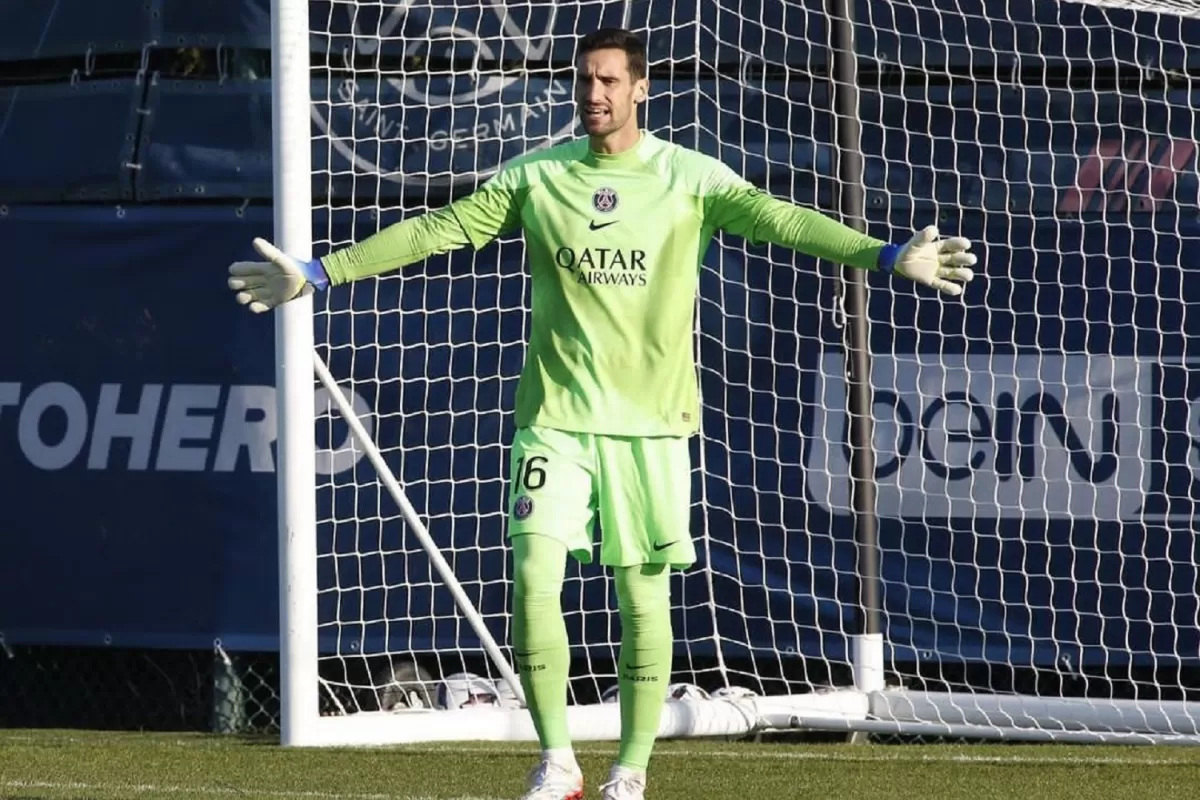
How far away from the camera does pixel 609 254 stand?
18.1 ft

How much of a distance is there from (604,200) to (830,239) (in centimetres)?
59

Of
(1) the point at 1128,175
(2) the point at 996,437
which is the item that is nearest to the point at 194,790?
(2) the point at 996,437

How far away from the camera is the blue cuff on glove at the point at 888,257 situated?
526 cm

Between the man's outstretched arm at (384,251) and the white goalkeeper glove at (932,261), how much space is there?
1.05 meters

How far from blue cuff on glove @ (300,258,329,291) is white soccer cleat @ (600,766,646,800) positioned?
4.65 feet

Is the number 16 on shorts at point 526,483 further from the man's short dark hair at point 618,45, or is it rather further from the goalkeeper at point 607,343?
the man's short dark hair at point 618,45

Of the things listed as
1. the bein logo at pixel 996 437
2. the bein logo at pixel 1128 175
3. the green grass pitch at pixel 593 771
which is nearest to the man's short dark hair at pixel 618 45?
the green grass pitch at pixel 593 771

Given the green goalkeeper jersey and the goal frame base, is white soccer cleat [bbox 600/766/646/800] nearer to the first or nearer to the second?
the green goalkeeper jersey

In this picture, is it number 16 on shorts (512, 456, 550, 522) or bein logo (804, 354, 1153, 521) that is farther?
bein logo (804, 354, 1153, 521)

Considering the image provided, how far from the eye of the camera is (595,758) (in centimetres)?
689

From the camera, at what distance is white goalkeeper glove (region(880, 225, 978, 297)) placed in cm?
521

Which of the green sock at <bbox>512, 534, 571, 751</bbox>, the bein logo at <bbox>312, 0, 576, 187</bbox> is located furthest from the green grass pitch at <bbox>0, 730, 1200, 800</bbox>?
Answer: the bein logo at <bbox>312, 0, 576, 187</bbox>

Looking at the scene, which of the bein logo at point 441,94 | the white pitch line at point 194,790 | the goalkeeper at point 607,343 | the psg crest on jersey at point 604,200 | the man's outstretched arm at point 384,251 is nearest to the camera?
the man's outstretched arm at point 384,251

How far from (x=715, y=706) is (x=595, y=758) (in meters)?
1.01
